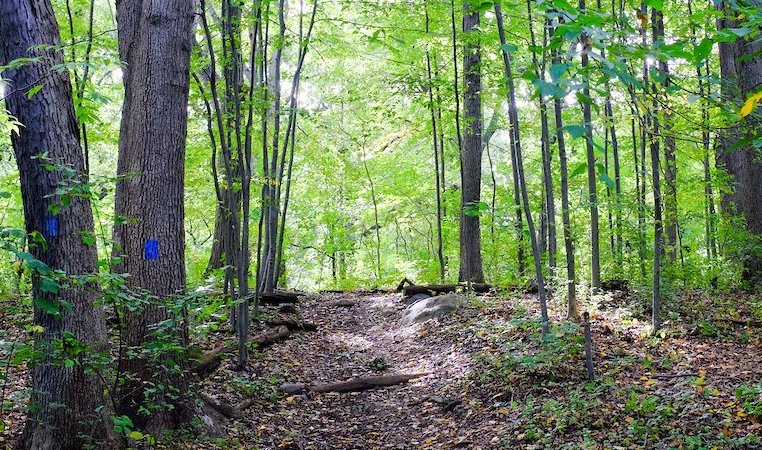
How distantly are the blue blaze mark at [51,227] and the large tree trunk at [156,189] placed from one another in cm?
115

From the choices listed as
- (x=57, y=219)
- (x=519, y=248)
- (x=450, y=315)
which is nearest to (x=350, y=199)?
(x=519, y=248)

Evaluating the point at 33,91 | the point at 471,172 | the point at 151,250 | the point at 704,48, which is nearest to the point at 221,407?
the point at 151,250

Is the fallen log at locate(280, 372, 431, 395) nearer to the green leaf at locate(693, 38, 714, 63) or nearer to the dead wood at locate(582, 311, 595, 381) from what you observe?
the dead wood at locate(582, 311, 595, 381)

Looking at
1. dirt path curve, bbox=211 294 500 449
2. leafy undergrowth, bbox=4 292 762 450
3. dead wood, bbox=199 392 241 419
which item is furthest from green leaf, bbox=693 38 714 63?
dead wood, bbox=199 392 241 419

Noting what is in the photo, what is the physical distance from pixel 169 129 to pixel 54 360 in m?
2.37

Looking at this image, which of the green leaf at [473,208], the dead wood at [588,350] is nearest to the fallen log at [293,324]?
the green leaf at [473,208]

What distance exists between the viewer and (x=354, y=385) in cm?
752

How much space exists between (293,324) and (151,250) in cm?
477

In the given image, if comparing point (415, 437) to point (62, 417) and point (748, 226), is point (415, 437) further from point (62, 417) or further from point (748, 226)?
point (748, 226)

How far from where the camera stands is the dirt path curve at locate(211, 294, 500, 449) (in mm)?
5988

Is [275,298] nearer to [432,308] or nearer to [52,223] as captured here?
[432,308]

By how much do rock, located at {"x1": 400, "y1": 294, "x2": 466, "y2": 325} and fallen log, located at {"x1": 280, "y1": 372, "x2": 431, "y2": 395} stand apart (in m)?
2.56

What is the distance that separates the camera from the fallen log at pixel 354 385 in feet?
23.8

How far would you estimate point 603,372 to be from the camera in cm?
634
